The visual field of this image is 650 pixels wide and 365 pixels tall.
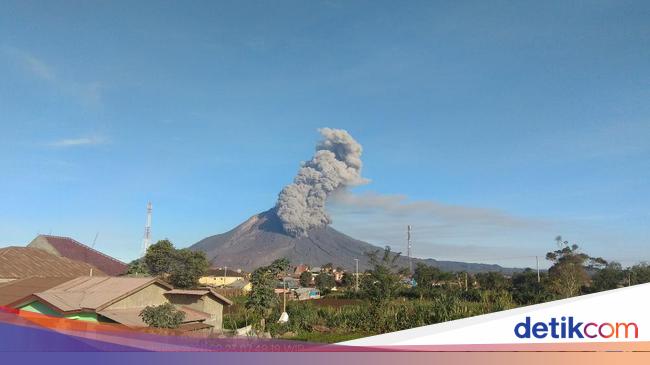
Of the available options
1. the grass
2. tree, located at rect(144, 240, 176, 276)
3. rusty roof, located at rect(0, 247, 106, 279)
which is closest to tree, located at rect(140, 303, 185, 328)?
the grass

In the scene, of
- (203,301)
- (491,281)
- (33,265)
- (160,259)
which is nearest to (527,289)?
(491,281)

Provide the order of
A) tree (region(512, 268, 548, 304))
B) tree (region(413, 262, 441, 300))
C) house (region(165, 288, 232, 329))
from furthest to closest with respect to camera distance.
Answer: tree (region(413, 262, 441, 300))
tree (region(512, 268, 548, 304))
house (region(165, 288, 232, 329))

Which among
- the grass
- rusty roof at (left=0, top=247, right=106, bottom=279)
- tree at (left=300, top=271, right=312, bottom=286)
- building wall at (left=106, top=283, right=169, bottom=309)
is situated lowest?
tree at (left=300, top=271, right=312, bottom=286)

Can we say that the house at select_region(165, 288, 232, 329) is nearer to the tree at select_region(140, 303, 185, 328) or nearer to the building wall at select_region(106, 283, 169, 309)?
the building wall at select_region(106, 283, 169, 309)

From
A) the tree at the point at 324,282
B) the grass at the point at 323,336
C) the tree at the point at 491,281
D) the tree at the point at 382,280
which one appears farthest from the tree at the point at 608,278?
the tree at the point at 324,282

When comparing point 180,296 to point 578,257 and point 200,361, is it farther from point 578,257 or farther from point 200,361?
point 578,257

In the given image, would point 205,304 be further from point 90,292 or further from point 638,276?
point 638,276
